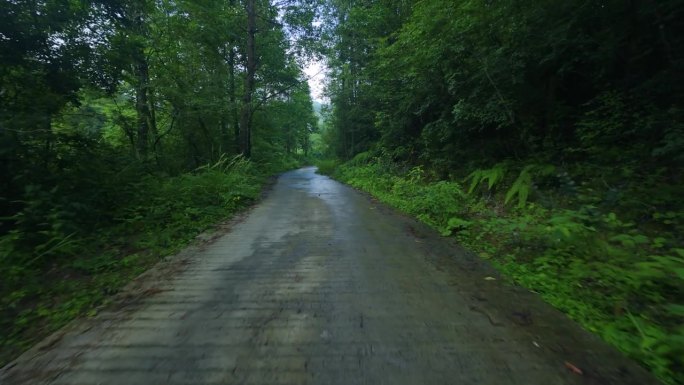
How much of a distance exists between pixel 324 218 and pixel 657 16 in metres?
6.65

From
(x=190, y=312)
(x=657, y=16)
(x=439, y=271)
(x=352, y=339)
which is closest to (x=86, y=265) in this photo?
Result: (x=190, y=312)

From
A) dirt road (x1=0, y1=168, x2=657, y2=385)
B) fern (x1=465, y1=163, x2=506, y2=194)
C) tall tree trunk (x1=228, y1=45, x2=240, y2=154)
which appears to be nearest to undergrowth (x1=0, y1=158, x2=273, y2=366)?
dirt road (x1=0, y1=168, x2=657, y2=385)

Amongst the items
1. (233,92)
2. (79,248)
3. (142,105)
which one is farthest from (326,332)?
(233,92)

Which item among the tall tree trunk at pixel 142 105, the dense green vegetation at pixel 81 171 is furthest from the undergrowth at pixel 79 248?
the tall tree trunk at pixel 142 105

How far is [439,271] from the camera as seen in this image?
3.92 metres

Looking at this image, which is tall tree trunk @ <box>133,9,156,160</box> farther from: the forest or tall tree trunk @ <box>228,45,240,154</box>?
tall tree trunk @ <box>228,45,240,154</box>

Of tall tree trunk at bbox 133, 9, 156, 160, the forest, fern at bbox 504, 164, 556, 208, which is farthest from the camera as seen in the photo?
tall tree trunk at bbox 133, 9, 156, 160

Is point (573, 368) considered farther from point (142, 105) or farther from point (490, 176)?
point (142, 105)

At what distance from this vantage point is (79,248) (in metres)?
4.57

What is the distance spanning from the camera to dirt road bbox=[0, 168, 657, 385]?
6.87 ft

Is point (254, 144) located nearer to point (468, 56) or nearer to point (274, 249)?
point (468, 56)

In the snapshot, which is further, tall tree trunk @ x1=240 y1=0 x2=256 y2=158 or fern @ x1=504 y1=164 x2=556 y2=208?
tall tree trunk @ x1=240 y1=0 x2=256 y2=158

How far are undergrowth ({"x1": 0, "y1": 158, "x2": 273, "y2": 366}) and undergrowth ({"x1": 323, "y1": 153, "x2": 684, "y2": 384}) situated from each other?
14.8 ft

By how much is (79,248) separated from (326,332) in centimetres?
415
